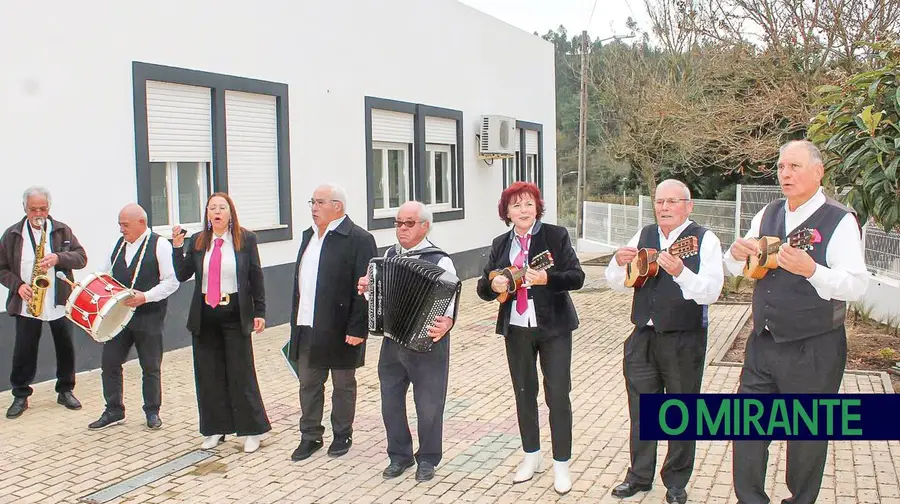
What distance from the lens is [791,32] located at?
1143cm

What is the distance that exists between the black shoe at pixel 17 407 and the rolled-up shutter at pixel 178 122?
3.21 m

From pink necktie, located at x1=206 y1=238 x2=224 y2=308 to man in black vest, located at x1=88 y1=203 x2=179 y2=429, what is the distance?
678 millimetres

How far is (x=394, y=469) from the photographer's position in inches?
216

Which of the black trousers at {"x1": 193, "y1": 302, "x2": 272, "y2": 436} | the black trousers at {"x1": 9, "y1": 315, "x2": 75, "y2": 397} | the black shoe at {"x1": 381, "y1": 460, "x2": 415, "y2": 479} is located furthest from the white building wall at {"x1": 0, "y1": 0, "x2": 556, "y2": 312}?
the black shoe at {"x1": 381, "y1": 460, "x2": 415, "y2": 479}

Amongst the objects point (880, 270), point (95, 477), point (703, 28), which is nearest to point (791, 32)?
point (703, 28)

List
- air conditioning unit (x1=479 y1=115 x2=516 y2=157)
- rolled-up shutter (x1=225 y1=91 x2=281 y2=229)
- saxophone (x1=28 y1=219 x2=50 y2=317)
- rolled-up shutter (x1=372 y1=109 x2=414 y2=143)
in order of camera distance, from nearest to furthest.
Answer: saxophone (x1=28 y1=219 x2=50 y2=317), rolled-up shutter (x1=225 y1=91 x2=281 y2=229), rolled-up shutter (x1=372 y1=109 x2=414 y2=143), air conditioning unit (x1=479 y1=115 x2=516 y2=157)

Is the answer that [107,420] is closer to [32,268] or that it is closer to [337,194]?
[32,268]

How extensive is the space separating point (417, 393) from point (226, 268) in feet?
5.39

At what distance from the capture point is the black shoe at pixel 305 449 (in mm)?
5840

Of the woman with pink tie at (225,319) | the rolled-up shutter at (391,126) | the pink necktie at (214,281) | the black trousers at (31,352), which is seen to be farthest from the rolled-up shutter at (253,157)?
the pink necktie at (214,281)

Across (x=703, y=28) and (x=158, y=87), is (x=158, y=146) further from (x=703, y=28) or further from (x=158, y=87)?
(x=703, y=28)

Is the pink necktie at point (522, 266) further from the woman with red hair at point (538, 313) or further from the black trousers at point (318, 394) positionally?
the black trousers at point (318, 394)

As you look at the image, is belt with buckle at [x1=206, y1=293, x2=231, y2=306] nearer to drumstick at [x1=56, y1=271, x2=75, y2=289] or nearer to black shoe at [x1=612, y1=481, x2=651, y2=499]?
drumstick at [x1=56, y1=271, x2=75, y2=289]

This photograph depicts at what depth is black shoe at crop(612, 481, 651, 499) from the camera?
500cm
